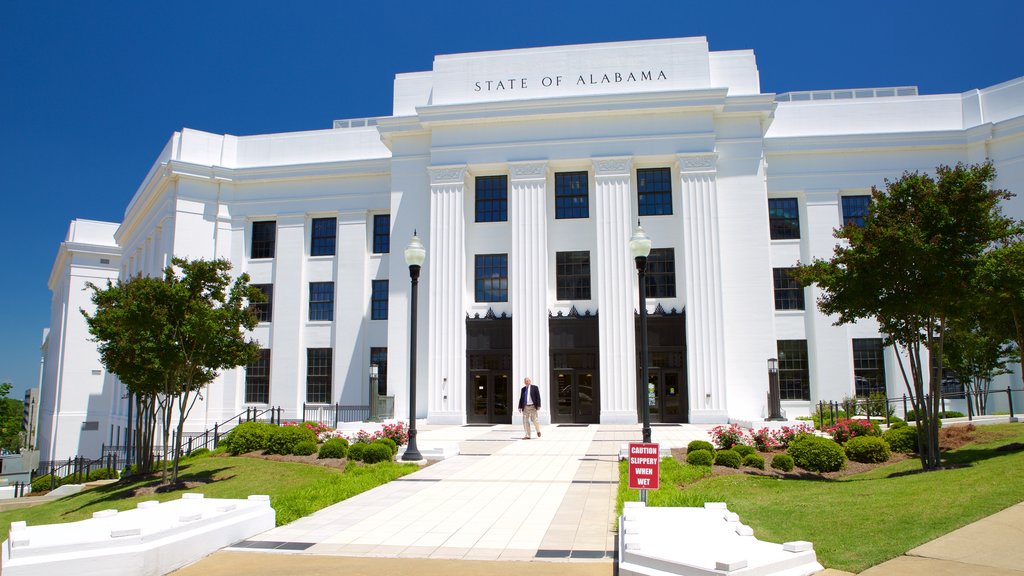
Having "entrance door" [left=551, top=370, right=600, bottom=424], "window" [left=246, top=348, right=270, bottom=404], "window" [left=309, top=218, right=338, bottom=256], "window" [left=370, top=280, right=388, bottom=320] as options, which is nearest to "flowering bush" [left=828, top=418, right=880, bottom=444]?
"entrance door" [left=551, top=370, right=600, bottom=424]

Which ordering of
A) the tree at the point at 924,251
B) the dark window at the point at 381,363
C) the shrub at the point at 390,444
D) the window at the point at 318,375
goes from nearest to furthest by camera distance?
1. the tree at the point at 924,251
2. the shrub at the point at 390,444
3. the dark window at the point at 381,363
4. the window at the point at 318,375

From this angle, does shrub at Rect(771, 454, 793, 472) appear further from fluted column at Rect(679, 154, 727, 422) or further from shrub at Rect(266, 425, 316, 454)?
fluted column at Rect(679, 154, 727, 422)

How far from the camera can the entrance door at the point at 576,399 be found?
29719mm

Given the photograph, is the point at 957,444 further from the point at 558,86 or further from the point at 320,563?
the point at 558,86

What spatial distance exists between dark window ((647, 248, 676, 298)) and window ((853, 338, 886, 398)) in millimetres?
8832

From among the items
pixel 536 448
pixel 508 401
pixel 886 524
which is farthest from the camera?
pixel 508 401

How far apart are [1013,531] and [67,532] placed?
10174mm

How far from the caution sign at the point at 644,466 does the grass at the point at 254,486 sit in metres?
5.11

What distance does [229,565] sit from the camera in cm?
805

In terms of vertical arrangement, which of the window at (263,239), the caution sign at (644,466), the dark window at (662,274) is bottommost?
the caution sign at (644,466)

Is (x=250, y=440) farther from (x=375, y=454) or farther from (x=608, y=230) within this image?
(x=608, y=230)

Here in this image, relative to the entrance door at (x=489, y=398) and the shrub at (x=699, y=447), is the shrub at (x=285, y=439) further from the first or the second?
the entrance door at (x=489, y=398)

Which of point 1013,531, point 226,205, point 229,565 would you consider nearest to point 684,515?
point 1013,531

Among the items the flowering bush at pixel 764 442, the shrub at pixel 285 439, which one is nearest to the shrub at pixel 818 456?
the flowering bush at pixel 764 442
